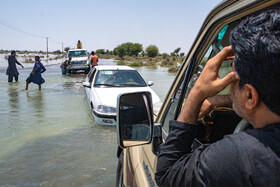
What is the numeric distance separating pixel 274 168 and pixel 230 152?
13 cm

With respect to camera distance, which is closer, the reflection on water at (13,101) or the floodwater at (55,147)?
the floodwater at (55,147)

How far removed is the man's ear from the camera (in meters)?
0.87

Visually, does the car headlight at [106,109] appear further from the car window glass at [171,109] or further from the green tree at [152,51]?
the green tree at [152,51]

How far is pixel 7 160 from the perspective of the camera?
5016 mm

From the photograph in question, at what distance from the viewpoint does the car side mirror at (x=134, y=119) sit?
1.63m

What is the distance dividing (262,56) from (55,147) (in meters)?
5.46

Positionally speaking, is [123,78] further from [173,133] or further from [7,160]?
[173,133]

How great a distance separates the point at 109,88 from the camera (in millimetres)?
7645

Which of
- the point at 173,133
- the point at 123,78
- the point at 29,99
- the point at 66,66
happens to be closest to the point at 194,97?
the point at 173,133

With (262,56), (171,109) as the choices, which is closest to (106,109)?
(171,109)

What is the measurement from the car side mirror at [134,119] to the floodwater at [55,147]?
2.87 m

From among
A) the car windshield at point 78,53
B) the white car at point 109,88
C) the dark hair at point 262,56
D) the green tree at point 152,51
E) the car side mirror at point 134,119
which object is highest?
the green tree at point 152,51

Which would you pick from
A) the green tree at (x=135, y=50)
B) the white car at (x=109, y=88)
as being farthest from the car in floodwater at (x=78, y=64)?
the green tree at (x=135, y=50)

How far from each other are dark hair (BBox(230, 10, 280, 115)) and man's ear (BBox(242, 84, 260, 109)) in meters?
0.01
